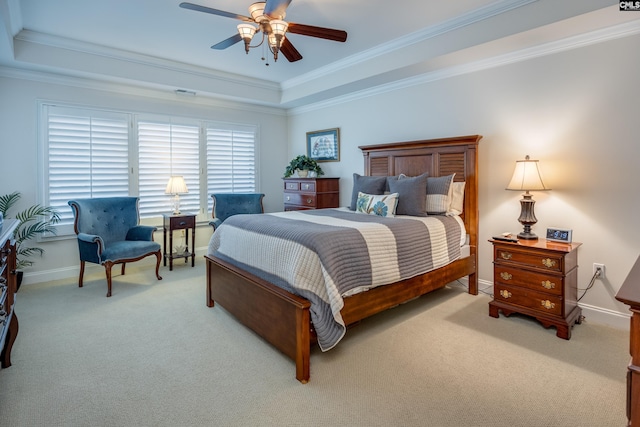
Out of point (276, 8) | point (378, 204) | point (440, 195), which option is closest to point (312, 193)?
point (378, 204)

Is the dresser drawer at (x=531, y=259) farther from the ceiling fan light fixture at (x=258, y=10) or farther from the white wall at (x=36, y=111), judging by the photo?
the white wall at (x=36, y=111)

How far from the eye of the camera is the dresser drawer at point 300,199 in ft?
16.9

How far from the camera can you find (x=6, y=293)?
→ 6.80ft

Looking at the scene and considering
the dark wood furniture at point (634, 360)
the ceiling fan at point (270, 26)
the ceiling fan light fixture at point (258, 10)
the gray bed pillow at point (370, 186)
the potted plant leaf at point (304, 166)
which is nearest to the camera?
the dark wood furniture at point (634, 360)

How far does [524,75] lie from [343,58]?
2028 mm

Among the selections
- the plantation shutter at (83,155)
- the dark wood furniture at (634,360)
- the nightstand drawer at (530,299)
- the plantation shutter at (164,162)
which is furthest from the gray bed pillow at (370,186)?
the plantation shutter at (83,155)

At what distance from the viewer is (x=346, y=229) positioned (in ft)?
8.48

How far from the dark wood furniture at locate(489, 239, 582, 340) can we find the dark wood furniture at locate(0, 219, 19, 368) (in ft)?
11.5

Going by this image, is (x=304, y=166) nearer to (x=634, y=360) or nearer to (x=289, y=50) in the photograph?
(x=289, y=50)

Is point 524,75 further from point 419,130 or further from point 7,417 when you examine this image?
point 7,417

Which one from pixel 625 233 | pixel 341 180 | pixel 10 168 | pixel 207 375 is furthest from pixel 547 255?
pixel 10 168

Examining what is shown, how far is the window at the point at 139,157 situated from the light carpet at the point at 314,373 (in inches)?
66.7

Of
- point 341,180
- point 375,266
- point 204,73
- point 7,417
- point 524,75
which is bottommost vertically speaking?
point 7,417

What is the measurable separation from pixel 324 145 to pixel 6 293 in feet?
14.2
